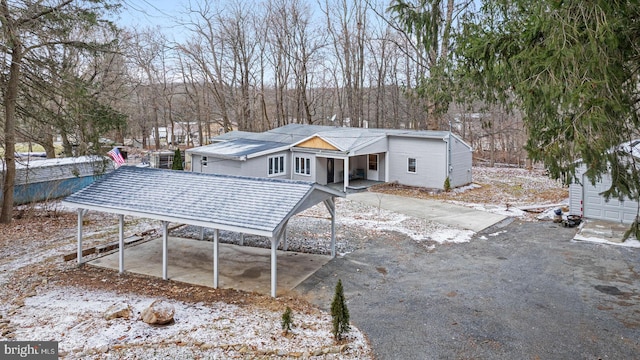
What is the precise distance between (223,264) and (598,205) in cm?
1236

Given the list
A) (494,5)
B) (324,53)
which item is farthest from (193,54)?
(494,5)

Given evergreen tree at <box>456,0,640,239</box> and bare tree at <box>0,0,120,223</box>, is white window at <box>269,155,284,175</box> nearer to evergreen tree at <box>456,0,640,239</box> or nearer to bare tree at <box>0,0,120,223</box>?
bare tree at <box>0,0,120,223</box>

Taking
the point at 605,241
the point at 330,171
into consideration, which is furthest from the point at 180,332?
the point at 330,171

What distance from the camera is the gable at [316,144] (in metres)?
22.1

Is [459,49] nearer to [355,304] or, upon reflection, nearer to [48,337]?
[355,304]

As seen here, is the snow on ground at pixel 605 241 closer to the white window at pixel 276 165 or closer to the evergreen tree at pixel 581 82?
the evergreen tree at pixel 581 82

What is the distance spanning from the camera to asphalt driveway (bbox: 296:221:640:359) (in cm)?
669

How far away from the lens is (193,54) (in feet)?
118

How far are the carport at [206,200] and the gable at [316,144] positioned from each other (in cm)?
1131

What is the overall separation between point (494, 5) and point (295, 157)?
15795mm

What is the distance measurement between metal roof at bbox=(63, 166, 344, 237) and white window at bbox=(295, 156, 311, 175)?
11.8 m

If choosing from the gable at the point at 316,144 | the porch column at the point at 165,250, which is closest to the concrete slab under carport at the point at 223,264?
the porch column at the point at 165,250

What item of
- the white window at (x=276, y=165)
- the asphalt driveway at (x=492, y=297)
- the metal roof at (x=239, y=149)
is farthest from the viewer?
the white window at (x=276, y=165)

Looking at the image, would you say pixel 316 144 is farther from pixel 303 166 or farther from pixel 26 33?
pixel 26 33
